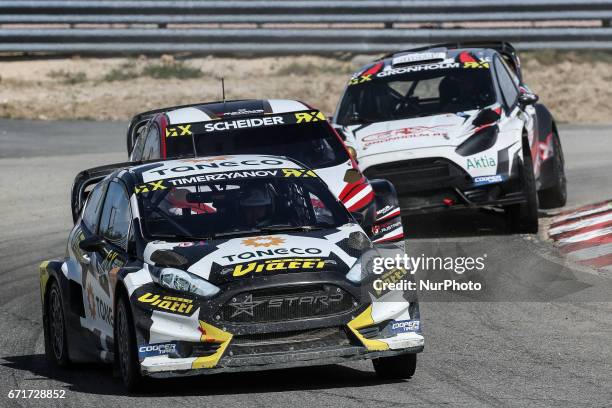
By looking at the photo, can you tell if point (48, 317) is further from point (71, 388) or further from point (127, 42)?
point (127, 42)

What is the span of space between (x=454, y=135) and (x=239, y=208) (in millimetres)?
5742

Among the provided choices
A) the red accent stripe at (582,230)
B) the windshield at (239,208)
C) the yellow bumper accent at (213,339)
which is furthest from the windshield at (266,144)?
the yellow bumper accent at (213,339)

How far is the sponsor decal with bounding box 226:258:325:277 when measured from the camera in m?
7.89

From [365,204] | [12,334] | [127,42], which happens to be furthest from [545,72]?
[12,334]

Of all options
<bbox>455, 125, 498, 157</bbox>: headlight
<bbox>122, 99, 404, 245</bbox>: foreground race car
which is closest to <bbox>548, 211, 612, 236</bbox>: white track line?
<bbox>455, 125, 498, 157</bbox>: headlight

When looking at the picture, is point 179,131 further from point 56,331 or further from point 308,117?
point 56,331

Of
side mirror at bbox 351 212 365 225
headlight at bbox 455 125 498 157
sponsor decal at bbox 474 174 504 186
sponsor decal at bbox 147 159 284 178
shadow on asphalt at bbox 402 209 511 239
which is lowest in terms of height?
shadow on asphalt at bbox 402 209 511 239

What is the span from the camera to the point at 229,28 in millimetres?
27062

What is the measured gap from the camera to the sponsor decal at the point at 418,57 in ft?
52.2

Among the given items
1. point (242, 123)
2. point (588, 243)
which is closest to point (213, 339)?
point (242, 123)

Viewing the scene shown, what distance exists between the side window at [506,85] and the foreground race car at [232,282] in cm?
625

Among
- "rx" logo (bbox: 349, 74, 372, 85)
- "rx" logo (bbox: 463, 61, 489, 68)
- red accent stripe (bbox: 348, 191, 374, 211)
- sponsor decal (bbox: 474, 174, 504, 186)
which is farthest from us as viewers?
"rx" logo (bbox: 349, 74, 372, 85)

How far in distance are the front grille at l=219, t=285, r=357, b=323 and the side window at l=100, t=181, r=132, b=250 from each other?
1156mm

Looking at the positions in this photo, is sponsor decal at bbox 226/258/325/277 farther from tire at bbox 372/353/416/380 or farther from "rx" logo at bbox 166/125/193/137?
"rx" logo at bbox 166/125/193/137
